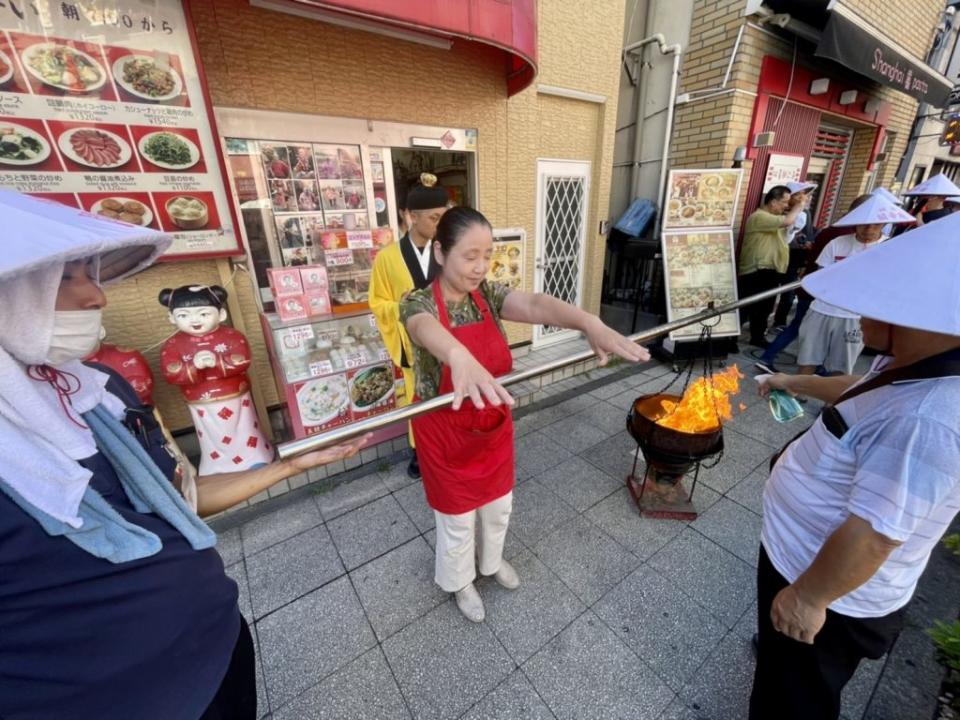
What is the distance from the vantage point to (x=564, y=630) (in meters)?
2.27

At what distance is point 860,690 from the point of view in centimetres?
196

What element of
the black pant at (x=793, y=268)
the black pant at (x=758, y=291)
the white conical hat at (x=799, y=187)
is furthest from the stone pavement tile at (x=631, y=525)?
the white conical hat at (x=799, y=187)

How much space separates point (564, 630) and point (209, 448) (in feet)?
9.95

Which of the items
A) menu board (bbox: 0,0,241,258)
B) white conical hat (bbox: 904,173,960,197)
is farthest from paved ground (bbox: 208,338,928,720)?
white conical hat (bbox: 904,173,960,197)

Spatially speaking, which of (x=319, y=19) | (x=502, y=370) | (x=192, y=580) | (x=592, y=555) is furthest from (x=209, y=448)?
(x=319, y=19)

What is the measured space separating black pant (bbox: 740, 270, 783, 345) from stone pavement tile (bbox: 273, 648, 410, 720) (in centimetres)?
688

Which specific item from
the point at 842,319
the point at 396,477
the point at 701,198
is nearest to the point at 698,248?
the point at 701,198

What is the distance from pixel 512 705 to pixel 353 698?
2.71 ft

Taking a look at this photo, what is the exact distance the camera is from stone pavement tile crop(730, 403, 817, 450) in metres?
4.05

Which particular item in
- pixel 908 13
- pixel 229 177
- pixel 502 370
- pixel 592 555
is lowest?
pixel 592 555

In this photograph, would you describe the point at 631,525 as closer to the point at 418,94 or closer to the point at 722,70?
the point at 418,94

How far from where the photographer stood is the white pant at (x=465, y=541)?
2154 millimetres

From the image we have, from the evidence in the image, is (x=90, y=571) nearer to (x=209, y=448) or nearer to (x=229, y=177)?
(x=209, y=448)

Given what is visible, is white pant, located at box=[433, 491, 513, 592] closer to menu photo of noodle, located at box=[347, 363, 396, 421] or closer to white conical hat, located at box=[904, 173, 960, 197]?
menu photo of noodle, located at box=[347, 363, 396, 421]
